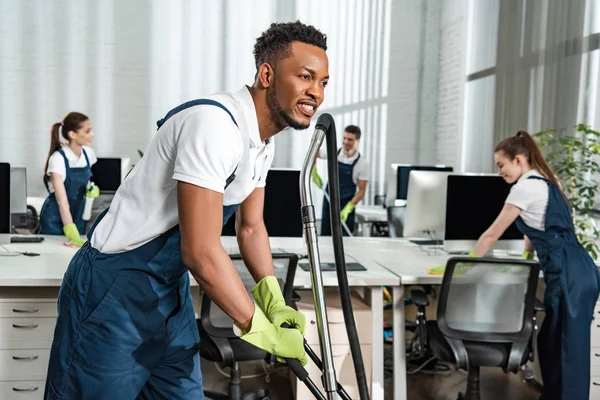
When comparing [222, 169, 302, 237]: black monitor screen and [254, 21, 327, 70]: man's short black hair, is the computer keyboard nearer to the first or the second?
[222, 169, 302, 237]: black monitor screen

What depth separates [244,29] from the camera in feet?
25.9

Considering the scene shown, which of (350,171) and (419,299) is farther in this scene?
(350,171)

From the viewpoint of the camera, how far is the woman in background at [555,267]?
305cm

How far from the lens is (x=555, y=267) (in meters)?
3.07

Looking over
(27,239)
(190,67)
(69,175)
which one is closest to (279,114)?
(27,239)

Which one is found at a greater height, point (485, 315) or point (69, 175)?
point (69, 175)

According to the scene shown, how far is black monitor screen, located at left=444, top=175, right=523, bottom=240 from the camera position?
11.8 feet

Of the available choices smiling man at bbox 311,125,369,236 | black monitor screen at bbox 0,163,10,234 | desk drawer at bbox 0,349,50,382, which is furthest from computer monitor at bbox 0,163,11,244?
smiling man at bbox 311,125,369,236

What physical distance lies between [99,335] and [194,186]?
0.49 meters

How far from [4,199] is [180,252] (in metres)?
1.95

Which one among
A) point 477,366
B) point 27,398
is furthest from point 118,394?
point 477,366

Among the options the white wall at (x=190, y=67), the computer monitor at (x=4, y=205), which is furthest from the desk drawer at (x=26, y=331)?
the white wall at (x=190, y=67)

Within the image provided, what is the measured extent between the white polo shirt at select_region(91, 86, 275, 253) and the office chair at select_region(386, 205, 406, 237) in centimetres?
330

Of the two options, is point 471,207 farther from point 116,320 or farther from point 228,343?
point 116,320
